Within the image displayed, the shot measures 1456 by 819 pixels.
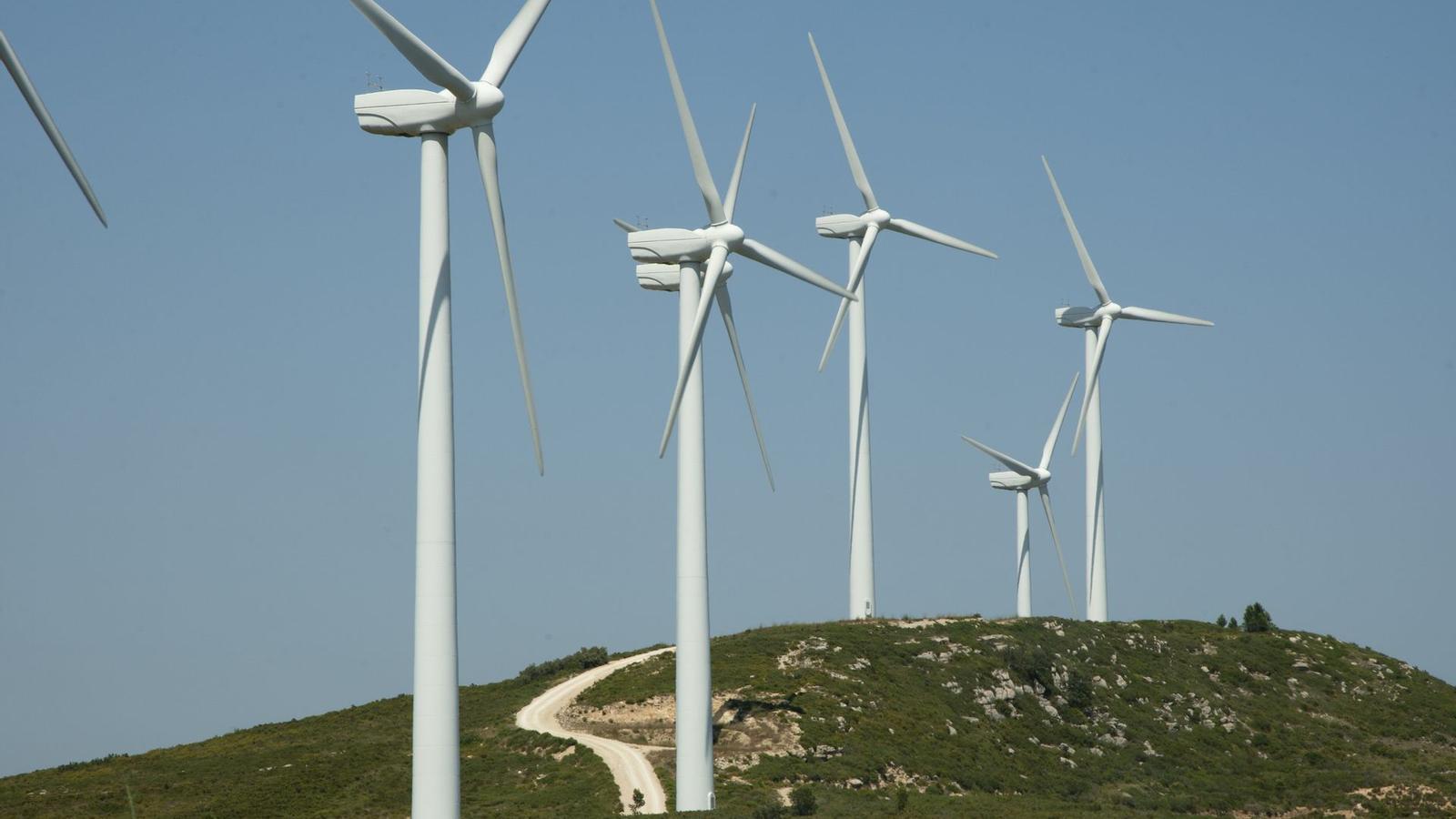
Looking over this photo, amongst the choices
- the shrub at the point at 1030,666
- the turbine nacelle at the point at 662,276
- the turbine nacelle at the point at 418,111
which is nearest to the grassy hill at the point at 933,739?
the shrub at the point at 1030,666

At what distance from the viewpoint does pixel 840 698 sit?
9406 cm

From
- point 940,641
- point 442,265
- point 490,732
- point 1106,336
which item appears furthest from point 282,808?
point 1106,336

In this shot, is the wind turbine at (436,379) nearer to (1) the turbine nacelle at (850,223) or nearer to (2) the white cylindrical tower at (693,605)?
(2) the white cylindrical tower at (693,605)

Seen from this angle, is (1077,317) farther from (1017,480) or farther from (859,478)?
(859,478)

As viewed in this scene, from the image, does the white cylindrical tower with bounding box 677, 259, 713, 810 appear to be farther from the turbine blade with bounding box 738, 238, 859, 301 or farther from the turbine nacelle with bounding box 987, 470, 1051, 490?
the turbine nacelle with bounding box 987, 470, 1051, 490

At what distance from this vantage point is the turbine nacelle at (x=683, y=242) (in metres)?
72.4

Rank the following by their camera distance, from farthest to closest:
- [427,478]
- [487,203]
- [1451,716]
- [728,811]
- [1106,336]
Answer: [1106,336]
[1451,716]
[728,811]
[487,203]
[427,478]

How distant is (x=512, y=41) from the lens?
190ft

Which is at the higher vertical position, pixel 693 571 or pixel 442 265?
pixel 442 265

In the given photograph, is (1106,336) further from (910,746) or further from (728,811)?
(728,811)

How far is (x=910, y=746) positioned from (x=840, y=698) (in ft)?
19.3

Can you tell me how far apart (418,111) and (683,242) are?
20570 millimetres

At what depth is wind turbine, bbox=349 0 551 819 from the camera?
168 feet

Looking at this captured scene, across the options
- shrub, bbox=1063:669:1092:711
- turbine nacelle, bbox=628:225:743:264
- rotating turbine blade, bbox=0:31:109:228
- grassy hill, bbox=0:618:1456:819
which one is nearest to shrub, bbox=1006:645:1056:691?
grassy hill, bbox=0:618:1456:819
